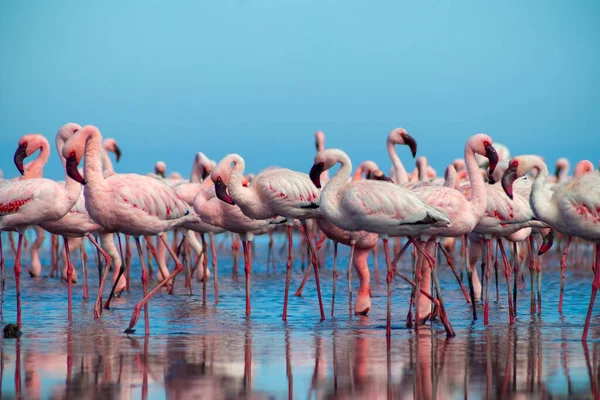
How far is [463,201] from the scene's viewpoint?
9.03 metres

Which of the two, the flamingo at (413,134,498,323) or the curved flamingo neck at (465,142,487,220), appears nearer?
the flamingo at (413,134,498,323)

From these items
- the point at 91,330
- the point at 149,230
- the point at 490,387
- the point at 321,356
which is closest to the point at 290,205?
the point at 149,230

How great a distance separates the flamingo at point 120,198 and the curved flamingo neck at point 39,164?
187 cm

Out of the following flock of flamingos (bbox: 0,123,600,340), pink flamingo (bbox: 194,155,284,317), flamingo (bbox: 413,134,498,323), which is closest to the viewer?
flock of flamingos (bbox: 0,123,600,340)

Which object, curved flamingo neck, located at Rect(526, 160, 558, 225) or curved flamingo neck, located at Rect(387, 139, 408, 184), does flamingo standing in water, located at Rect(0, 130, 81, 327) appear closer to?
curved flamingo neck, located at Rect(526, 160, 558, 225)

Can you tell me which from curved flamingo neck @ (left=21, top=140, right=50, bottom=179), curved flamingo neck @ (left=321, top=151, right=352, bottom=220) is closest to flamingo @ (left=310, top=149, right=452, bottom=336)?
curved flamingo neck @ (left=321, top=151, right=352, bottom=220)

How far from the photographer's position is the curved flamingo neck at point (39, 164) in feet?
36.3

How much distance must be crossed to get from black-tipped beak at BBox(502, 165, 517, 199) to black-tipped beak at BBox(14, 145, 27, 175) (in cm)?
550

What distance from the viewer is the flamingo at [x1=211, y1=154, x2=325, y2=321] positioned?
396 inches

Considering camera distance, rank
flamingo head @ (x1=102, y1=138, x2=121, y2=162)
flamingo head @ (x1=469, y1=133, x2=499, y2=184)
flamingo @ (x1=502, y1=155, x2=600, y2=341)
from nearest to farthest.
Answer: flamingo @ (x1=502, y1=155, x2=600, y2=341) < flamingo head @ (x1=469, y1=133, x2=499, y2=184) < flamingo head @ (x1=102, y1=138, x2=121, y2=162)

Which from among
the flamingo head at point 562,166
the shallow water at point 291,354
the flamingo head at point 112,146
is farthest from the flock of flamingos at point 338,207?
the flamingo head at point 562,166

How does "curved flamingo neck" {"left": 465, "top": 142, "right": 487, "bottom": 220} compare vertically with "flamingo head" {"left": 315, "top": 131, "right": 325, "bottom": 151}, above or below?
below

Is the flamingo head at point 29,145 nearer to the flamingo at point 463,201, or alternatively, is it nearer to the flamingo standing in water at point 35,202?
the flamingo standing in water at point 35,202

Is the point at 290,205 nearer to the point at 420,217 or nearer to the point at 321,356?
the point at 420,217
